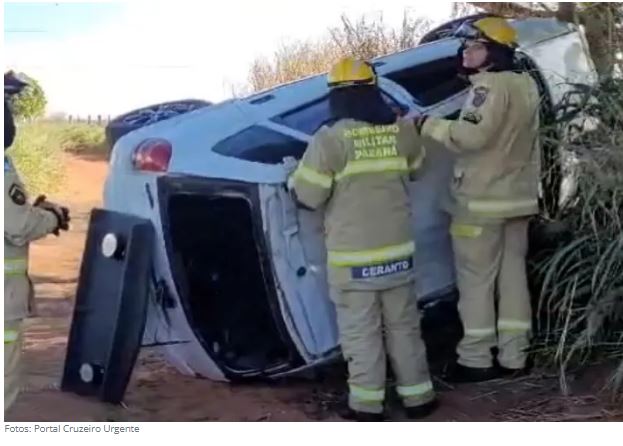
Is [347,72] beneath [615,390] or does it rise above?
above

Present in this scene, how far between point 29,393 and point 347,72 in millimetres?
1691

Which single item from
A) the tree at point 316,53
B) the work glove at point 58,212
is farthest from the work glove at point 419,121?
the work glove at point 58,212

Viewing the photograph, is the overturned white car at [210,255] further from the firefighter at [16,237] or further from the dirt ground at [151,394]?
the firefighter at [16,237]

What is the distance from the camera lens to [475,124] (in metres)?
5.21

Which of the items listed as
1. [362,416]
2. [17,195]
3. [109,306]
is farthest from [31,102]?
[362,416]

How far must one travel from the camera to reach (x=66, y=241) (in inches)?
200

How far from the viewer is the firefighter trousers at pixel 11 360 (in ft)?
16.4

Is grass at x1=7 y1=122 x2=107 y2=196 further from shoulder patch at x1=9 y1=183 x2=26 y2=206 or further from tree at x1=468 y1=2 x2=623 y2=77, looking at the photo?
tree at x1=468 y1=2 x2=623 y2=77

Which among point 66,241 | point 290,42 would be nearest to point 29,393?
point 66,241

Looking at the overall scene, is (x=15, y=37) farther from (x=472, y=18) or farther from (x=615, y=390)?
(x=615, y=390)

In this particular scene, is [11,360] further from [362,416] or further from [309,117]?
[309,117]

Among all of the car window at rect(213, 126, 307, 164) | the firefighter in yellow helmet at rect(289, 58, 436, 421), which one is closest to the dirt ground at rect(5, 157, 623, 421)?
the firefighter in yellow helmet at rect(289, 58, 436, 421)

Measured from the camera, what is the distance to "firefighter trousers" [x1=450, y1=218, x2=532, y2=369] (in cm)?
537
